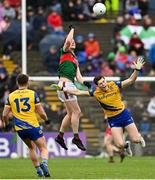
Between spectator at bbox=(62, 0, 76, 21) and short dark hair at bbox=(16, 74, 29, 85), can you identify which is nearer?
short dark hair at bbox=(16, 74, 29, 85)

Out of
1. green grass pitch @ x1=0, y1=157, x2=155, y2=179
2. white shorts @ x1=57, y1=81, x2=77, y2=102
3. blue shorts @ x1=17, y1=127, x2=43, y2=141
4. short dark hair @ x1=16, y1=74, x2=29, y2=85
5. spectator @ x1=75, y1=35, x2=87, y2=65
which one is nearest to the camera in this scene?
short dark hair @ x1=16, y1=74, x2=29, y2=85

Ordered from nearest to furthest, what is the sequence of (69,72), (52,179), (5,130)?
(52,179), (69,72), (5,130)

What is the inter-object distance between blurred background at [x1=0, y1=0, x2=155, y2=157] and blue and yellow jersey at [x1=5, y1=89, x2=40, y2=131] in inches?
434

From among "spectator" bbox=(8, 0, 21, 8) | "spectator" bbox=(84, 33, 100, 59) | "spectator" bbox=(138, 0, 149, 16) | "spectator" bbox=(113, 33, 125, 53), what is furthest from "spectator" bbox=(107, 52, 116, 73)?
"spectator" bbox=(8, 0, 21, 8)

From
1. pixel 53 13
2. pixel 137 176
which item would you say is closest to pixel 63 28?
pixel 53 13

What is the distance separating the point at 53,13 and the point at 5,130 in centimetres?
514

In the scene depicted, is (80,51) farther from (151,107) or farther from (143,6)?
(143,6)

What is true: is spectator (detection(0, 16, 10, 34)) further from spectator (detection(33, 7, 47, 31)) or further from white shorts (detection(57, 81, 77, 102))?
white shorts (detection(57, 81, 77, 102))

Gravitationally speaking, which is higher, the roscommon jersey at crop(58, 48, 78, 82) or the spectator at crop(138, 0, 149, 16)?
the roscommon jersey at crop(58, 48, 78, 82)

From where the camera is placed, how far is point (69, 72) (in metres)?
21.7

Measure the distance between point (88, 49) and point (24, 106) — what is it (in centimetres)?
1359

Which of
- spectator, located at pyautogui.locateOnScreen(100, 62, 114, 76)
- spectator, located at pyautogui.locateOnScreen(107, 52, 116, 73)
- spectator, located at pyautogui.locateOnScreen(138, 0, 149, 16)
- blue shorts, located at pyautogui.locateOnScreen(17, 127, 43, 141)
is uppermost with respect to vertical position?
spectator, located at pyautogui.locateOnScreen(138, 0, 149, 16)

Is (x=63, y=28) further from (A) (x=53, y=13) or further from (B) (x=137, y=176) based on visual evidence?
(B) (x=137, y=176)

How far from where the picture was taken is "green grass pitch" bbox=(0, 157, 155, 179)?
20.1m
